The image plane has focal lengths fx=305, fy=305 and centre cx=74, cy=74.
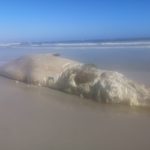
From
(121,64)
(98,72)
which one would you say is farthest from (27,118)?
(121,64)

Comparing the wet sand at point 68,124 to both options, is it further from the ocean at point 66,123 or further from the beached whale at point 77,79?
the beached whale at point 77,79

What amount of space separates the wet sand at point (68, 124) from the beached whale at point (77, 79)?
26 cm

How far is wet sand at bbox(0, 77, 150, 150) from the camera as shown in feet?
12.0

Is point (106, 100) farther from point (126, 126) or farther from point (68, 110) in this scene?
point (126, 126)

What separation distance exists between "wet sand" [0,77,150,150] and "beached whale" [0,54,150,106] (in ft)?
0.85

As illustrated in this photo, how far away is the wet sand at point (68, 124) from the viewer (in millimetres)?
3670

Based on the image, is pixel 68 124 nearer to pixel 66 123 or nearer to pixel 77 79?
pixel 66 123

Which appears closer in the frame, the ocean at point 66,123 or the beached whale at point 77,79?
the ocean at point 66,123

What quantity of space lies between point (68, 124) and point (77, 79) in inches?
81.8

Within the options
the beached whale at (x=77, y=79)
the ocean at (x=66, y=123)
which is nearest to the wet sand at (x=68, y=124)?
the ocean at (x=66, y=123)

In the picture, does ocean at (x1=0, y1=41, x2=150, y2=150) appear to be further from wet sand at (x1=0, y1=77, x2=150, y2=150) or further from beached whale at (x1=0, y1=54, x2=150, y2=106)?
beached whale at (x1=0, y1=54, x2=150, y2=106)

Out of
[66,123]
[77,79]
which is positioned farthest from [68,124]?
[77,79]

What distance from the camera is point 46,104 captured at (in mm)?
5570

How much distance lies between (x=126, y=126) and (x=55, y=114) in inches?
47.8
